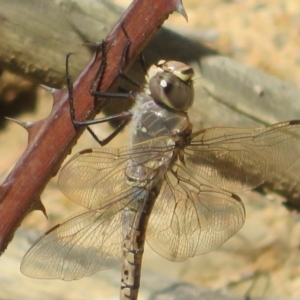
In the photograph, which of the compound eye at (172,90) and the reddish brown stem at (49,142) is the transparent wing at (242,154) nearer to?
the compound eye at (172,90)

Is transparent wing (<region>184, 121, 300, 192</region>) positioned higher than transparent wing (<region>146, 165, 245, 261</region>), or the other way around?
transparent wing (<region>184, 121, 300, 192</region>)

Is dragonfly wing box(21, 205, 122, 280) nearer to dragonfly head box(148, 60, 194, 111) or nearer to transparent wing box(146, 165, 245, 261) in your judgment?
transparent wing box(146, 165, 245, 261)

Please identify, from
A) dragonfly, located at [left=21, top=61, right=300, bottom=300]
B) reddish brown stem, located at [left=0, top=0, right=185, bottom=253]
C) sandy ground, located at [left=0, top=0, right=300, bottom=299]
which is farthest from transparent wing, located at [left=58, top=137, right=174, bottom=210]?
sandy ground, located at [left=0, top=0, right=300, bottom=299]

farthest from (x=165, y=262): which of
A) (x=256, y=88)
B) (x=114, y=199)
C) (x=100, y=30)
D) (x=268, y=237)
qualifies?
(x=100, y=30)

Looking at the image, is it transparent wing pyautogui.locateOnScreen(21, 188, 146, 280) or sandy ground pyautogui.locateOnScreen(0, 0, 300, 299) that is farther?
sandy ground pyautogui.locateOnScreen(0, 0, 300, 299)

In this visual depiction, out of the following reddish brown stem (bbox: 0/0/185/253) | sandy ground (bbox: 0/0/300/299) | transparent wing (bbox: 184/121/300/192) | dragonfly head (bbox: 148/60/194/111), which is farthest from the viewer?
sandy ground (bbox: 0/0/300/299)

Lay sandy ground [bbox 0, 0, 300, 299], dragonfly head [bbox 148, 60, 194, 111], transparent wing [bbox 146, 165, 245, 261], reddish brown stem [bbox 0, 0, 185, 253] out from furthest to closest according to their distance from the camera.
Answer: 1. sandy ground [bbox 0, 0, 300, 299]
2. transparent wing [bbox 146, 165, 245, 261]
3. dragonfly head [bbox 148, 60, 194, 111]
4. reddish brown stem [bbox 0, 0, 185, 253]

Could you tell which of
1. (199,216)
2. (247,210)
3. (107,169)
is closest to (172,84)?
(107,169)

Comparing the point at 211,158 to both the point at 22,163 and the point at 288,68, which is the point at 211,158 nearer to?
the point at 22,163
